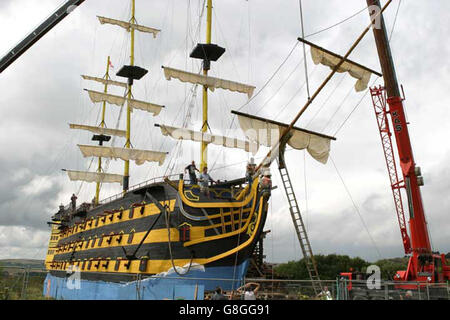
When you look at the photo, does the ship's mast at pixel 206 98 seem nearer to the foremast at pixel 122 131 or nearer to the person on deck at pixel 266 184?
the person on deck at pixel 266 184

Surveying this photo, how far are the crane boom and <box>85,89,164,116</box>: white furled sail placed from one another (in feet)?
55.1

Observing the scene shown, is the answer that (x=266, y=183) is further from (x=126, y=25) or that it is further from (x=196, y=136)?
(x=126, y=25)

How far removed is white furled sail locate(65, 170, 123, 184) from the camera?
37.7 metres

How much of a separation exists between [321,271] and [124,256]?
Result: 36.8 m

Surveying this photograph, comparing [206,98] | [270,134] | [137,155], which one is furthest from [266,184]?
[137,155]

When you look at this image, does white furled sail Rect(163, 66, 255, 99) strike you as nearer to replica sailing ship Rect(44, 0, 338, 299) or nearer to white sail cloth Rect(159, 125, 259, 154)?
replica sailing ship Rect(44, 0, 338, 299)

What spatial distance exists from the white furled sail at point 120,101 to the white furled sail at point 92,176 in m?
7.15

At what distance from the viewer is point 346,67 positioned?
1798cm

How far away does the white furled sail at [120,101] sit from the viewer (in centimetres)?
3338

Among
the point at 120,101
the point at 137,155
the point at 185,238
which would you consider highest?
the point at 120,101

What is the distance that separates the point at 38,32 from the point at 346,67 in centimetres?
1348

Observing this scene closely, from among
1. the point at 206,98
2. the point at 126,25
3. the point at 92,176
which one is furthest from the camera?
the point at 92,176

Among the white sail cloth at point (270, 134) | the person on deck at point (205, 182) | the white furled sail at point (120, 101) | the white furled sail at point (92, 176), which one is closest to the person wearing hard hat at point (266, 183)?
the white sail cloth at point (270, 134)

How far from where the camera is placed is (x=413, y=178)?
50.7ft
